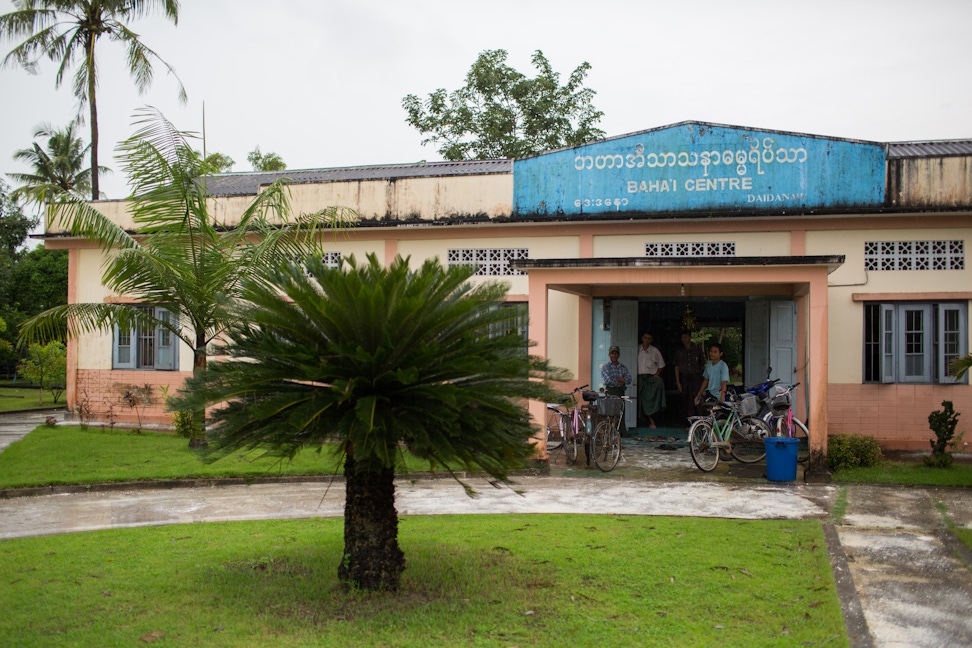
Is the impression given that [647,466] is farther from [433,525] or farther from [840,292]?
[433,525]

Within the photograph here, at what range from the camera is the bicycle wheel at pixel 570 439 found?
1278 cm

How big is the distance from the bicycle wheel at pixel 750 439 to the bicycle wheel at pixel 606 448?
5.19 ft

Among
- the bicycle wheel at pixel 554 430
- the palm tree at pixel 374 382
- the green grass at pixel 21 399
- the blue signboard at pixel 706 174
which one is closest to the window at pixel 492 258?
the blue signboard at pixel 706 174

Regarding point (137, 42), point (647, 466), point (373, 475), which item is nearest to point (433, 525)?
point (373, 475)

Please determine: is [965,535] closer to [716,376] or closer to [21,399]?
[716,376]

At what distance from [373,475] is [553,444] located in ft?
25.5

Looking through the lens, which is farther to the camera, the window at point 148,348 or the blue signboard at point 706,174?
the window at point 148,348

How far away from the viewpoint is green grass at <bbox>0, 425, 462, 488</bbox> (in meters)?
11.8

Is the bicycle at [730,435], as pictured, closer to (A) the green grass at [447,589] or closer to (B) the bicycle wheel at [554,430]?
(B) the bicycle wheel at [554,430]

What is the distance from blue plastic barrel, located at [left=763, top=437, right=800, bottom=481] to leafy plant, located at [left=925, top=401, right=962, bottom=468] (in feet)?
6.82

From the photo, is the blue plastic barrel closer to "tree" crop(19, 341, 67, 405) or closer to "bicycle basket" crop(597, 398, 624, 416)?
"bicycle basket" crop(597, 398, 624, 416)

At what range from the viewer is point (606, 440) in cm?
1211

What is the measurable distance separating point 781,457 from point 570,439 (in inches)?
117

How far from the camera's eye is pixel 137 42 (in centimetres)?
2248
